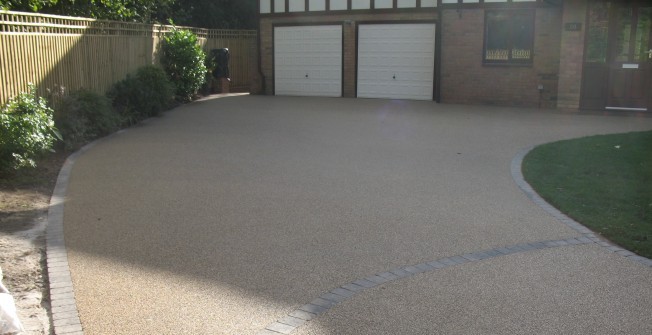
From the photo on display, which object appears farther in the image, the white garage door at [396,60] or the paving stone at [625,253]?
the white garage door at [396,60]

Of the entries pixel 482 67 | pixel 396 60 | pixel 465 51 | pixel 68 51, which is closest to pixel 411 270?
pixel 68 51

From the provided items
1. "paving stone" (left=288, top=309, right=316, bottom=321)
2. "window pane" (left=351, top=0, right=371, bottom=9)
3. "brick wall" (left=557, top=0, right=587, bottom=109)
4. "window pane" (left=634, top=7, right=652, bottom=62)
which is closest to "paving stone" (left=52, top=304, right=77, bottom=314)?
"paving stone" (left=288, top=309, right=316, bottom=321)

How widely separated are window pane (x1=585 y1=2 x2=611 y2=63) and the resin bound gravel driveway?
21.2 feet

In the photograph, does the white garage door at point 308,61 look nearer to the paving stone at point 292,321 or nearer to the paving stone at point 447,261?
the paving stone at point 447,261

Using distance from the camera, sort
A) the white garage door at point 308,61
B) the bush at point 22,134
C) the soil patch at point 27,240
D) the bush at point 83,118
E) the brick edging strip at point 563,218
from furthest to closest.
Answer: the white garage door at point 308,61 < the bush at point 83,118 < the bush at point 22,134 < the brick edging strip at point 563,218 < the soil patch at point 27,240

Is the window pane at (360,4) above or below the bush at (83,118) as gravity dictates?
above

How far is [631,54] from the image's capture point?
1652 centimetres

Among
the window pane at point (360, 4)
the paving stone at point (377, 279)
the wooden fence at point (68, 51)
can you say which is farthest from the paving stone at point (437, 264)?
the window pane at point (360, 4)

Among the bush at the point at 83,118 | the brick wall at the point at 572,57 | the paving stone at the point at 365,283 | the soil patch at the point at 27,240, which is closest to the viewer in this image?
the soil patch at the point at 27,240

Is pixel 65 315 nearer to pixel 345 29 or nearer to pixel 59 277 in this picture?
pixel 59 277

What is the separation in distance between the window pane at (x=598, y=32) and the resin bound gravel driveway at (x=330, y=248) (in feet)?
21.2

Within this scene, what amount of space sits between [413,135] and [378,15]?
8.51m

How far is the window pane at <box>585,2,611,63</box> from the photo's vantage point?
16672mm

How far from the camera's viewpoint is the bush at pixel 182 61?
18.6 metres
